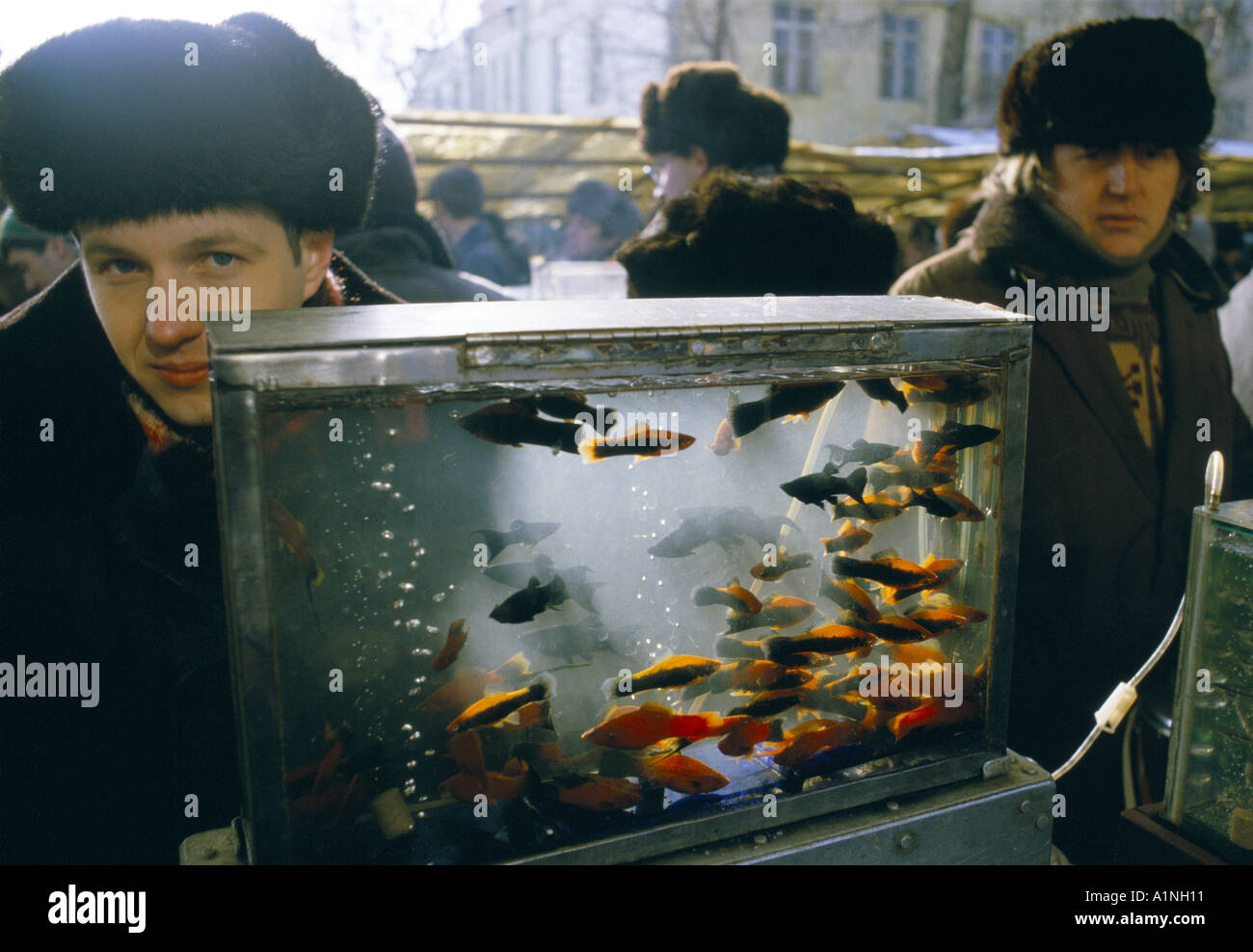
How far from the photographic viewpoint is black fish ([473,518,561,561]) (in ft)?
2.98

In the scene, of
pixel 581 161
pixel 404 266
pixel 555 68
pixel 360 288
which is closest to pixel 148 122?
pixel 360 288

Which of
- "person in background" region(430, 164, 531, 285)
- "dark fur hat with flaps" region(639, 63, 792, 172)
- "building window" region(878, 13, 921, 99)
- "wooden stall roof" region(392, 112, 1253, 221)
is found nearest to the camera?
"dark fur hat with flaps" region(639, 63, 792, 172)

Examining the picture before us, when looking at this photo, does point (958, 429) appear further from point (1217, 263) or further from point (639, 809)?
point (1217, 263)

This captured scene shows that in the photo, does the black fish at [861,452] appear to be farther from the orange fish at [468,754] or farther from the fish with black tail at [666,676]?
the orange fish at [468,754]

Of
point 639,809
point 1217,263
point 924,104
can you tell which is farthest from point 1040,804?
point 924,104

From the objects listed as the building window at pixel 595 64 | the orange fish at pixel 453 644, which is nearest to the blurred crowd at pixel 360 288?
the orange fish at pixel 453 644

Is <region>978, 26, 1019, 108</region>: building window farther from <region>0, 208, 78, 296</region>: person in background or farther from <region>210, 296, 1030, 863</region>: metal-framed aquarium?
<region>210, 296, 1030, 863</region>: metal-framed aquarium

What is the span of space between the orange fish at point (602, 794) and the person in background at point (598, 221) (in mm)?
4905

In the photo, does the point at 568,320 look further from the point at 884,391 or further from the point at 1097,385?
the point at 1097,385

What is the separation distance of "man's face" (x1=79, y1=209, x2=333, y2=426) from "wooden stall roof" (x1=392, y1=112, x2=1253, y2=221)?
4.93 m

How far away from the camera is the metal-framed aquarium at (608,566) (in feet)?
2.75

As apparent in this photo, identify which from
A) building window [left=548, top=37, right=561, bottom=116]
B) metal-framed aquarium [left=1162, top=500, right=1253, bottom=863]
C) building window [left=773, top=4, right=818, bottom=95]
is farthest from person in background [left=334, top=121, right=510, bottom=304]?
building window [left=773, top=4, right=818, bottom=95]

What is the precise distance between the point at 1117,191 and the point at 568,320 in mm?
1793
